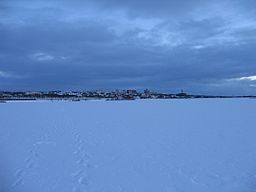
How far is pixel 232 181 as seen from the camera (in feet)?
28.7

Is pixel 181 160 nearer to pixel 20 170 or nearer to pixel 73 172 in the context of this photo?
pixel 73 172

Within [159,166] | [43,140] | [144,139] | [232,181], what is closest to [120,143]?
[144,139]

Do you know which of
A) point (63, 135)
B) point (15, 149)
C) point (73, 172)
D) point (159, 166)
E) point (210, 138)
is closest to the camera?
point (73, 172)

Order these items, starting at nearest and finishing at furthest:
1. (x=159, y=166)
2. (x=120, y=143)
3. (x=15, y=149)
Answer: (x=159, y=166), (x=15, y=149), (x=120, y=143)

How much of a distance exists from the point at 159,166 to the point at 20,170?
354cm

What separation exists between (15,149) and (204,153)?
20.5ft

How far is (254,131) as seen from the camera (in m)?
18.1

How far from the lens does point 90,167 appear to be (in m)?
10.2

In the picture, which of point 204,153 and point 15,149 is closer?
point 204,153

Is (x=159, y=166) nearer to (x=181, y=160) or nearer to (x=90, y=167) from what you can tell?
(x=181, y=160)

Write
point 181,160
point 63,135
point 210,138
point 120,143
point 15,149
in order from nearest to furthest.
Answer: point 181,160 → point 15,149 → point 120,143 → point 210,138 → point 63,135

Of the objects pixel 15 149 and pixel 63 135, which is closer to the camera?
pixel 15 149

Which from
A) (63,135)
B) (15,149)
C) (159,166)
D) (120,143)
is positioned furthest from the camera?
(63,135)

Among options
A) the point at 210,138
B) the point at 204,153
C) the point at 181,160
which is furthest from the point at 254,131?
the point at 181,160
